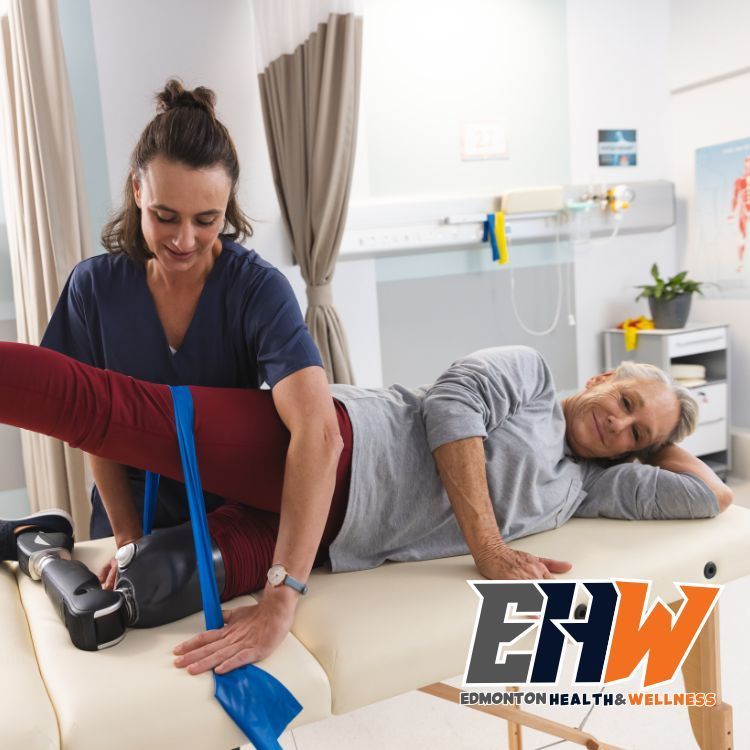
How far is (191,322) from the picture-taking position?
148 centimetres

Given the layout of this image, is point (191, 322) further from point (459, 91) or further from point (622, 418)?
point (459, 91)

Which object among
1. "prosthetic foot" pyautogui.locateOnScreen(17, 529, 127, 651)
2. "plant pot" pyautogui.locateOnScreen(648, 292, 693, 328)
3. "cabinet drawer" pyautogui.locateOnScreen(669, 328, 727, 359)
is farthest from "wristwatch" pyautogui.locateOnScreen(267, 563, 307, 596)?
"plant pot" pyautogui.locateOnScreen(648, 292, 693, 328)

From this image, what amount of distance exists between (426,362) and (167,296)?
7.66 feet

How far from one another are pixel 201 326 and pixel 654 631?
1.03 meters

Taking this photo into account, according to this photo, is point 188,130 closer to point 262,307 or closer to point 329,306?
point 262,307

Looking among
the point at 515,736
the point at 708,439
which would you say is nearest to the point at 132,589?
the point at 515,736

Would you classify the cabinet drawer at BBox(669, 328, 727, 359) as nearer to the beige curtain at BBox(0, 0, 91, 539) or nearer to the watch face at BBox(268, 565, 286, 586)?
the beige curtain at BBox(0, 0, 91, 539)

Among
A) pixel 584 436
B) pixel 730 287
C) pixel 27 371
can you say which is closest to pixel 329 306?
pixel 584 436

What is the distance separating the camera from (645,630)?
1435 millimetres

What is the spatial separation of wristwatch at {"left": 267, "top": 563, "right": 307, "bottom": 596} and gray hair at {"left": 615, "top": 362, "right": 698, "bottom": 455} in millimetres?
942

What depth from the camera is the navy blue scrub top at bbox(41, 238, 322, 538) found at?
57.4 inches

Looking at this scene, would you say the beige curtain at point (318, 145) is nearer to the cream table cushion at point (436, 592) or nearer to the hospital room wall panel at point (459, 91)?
the hospital room wall panel at point (459, 91)

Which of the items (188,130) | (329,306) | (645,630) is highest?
(188,130)

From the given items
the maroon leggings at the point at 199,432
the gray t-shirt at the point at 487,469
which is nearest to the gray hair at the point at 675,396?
the gray t-shirt at the point at 487,469
